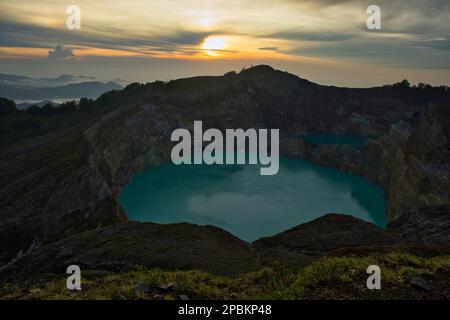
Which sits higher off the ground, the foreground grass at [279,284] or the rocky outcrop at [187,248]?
the foreground grass at [279,284]

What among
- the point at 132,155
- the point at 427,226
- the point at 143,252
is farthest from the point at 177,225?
the point at 132,155

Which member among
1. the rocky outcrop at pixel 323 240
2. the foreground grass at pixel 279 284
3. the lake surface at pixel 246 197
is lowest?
the lake surface at pixel 246 197

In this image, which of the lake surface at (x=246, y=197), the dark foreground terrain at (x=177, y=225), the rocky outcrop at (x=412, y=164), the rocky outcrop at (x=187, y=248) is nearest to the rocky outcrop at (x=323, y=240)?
the rocky outcrop at (x=187, y=248)

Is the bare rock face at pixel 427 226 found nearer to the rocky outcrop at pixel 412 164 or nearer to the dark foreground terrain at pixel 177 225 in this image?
the dark foreground terrain at pixel 177 225

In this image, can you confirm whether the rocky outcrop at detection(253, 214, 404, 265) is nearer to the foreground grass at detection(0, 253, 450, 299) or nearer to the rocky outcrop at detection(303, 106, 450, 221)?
the foreground grass at detection(0, 253, 450, 299)

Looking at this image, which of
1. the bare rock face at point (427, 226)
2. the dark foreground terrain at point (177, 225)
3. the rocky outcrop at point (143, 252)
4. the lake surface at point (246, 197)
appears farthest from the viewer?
A: the lake surface at point (246, 197)

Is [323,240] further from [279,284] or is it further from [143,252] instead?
[279,284]
